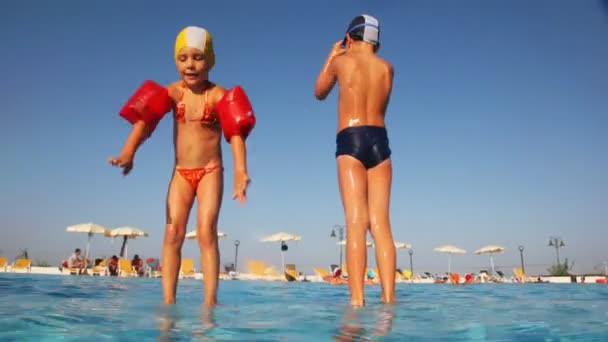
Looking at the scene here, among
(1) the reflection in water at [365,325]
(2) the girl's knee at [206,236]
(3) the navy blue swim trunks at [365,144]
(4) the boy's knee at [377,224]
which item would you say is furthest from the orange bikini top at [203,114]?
(1) the reflection in water at [365,325]

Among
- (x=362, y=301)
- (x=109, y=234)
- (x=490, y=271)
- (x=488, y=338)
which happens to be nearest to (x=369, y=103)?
(x=362, y=301)

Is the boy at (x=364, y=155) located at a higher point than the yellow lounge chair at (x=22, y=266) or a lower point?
higher

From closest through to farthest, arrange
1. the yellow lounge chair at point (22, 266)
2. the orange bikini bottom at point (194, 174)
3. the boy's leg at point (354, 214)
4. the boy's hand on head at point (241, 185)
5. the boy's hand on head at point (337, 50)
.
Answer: the boy's hand on head at point (241, 185)
the boy's leg at point (354, 214)
the orange bikini bottom at point (194, 174)
the boy's hand on head at point (337, 50)
the yellow lounge chair at point (22, 266)

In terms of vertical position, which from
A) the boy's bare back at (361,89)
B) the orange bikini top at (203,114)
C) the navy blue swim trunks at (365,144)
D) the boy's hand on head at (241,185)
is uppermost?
the boy's bare back at (361,89)

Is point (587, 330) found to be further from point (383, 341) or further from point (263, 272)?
point (263, 272)

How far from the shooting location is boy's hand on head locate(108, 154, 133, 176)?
392cm

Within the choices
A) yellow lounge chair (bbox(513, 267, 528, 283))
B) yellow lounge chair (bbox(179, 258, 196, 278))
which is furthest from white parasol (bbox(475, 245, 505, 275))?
yellow lounge chair (bbox(179, 258, 196, 278))

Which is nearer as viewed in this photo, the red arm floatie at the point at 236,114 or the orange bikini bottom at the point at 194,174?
the red arm floatie at the point at 236,114

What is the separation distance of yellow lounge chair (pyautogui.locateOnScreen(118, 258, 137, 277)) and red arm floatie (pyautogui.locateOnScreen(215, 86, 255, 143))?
26455 mm

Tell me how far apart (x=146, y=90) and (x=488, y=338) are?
3.67 meters

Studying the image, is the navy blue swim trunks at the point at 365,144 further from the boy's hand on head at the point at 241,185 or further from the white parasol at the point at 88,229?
the white parasol at the point at 88,229

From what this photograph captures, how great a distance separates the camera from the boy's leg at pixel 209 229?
172 inches

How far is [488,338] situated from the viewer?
2523 mm

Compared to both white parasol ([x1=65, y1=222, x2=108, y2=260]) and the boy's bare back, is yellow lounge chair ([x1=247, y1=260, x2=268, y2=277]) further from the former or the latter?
the boy's bare back
